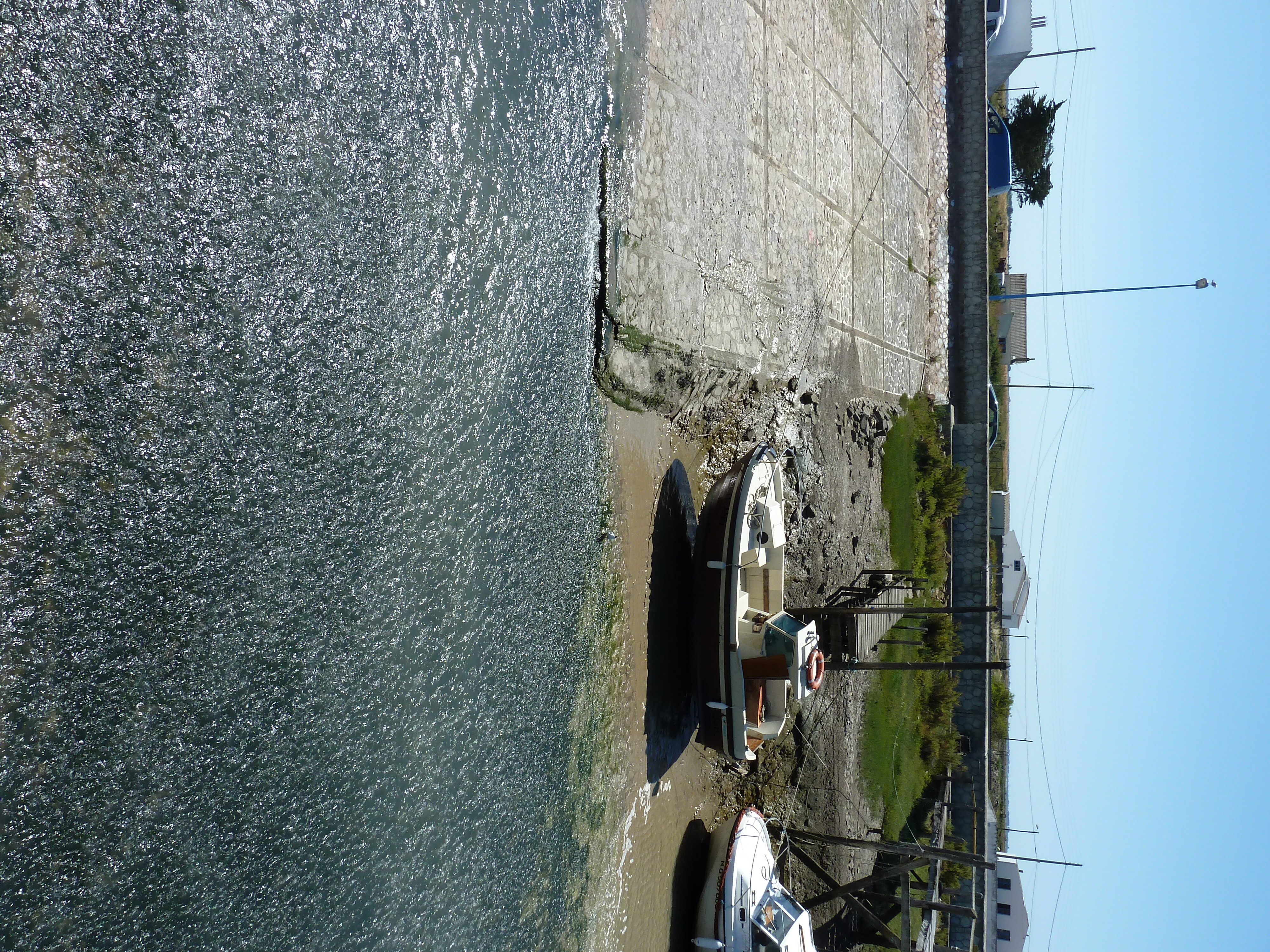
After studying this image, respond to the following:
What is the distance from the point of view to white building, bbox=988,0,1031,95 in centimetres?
1864

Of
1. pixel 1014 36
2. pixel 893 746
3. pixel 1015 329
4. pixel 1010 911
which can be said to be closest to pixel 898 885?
pixel 893 746

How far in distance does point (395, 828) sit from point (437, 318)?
2.48 m

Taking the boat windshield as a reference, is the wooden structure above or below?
below

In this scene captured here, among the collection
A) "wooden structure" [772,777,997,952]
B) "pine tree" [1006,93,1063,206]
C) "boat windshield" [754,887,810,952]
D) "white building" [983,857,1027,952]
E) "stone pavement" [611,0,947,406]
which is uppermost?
"pine tree" [1006,93,1063,206]

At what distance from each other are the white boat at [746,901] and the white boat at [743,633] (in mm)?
557

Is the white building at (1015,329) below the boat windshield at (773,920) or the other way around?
the other way around

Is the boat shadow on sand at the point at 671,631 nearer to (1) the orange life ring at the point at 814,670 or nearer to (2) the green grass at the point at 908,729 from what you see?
(1) the orange life ring at the point at 814,670

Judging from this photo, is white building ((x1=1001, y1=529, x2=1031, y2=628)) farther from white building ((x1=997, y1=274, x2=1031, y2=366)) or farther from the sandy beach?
the sandy beach

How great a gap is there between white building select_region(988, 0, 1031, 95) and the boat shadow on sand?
16.0m

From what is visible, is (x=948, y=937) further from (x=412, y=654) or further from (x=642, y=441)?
(x=412, y=654)

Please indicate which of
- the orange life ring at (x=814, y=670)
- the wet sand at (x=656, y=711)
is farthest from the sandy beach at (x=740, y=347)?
the orange life ring at (x=814, y=670)

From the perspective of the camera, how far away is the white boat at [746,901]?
252 inches

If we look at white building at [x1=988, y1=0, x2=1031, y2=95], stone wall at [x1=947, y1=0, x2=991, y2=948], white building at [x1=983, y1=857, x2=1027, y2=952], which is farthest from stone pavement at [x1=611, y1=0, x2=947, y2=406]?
white building at [x1=983, y1=857, x2=1027, y2=952]

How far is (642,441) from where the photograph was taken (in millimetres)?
6246
